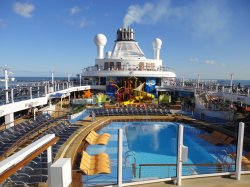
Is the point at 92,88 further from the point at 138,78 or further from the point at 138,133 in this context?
the point at 138,133

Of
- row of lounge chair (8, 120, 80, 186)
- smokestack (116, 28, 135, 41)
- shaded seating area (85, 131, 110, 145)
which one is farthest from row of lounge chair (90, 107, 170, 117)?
smokestack (116, 28, 135, 41)

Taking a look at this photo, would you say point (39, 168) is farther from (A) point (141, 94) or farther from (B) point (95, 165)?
(A) point (141, 94)

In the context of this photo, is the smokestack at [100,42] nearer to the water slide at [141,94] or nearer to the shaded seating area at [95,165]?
the water slide at [141,94]

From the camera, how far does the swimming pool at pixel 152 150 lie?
794 cm

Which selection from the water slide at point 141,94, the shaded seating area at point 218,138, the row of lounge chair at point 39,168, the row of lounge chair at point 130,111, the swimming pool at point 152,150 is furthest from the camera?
the water slide at point 141,94

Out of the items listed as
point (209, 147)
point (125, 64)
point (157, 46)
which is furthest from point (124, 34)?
point (209, 147)

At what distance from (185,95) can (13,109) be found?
1879 cm

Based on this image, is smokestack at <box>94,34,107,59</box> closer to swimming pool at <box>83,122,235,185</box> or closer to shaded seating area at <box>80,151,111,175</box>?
swimming pool at <box>83,122,235,185</box>

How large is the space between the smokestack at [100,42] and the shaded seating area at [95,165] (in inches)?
887

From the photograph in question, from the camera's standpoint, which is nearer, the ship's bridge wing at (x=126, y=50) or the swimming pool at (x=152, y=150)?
the swimming pool at (x=152, y=150)

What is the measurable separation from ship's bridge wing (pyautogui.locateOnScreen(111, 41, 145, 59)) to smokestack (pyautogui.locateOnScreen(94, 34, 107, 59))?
1560 mm

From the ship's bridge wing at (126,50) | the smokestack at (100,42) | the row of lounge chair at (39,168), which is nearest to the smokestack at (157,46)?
the ship's bridge wing at (126,50)

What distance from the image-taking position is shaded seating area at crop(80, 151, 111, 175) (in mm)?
7223

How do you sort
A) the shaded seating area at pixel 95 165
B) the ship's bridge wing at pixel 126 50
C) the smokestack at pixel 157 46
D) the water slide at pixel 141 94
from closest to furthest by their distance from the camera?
the shaded seating area at pixel 95 165, the water slide at pixel 141 94, the ship's bridge wing at pixel 126 50, the smokestack at pixel 157 46
